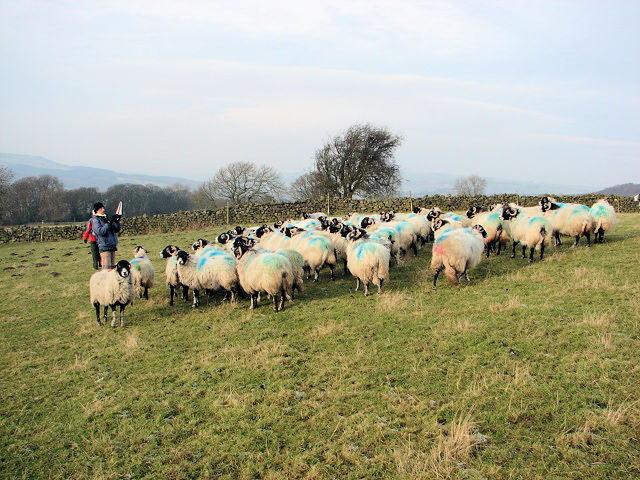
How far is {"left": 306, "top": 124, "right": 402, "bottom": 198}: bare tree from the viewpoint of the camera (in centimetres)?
4606

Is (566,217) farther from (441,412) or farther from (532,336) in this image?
(441,412)

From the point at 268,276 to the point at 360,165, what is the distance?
38478 mm

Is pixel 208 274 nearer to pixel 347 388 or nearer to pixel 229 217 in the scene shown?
pixel 347 388

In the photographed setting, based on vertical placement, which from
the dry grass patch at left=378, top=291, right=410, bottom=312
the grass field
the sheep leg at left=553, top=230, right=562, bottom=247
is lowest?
the grass field

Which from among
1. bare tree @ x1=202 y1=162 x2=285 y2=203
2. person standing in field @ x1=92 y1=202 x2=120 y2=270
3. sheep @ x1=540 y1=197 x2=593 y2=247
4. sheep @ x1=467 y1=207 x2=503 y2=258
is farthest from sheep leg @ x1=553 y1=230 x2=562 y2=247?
bare tree @ x1=202 y1=162 x2=285 y2=203

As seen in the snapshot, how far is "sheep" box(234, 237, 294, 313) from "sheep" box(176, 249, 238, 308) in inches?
13.2

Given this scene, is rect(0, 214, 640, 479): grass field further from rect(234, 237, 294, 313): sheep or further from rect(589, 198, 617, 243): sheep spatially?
rect(589, 198, 617, 243): sheep

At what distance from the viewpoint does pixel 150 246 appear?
24.4 m

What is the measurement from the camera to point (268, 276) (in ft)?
30.6

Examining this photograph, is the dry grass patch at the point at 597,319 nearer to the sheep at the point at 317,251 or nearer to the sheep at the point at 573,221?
the sheep at the point at 573,221

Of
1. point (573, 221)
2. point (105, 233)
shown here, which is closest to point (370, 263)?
point (105, 233)

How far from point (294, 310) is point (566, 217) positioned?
9.14 metres

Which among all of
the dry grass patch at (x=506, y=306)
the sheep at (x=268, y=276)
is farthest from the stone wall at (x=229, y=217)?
the dry grass patch at (x=506, y=306)

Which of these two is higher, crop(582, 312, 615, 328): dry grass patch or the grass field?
crop(582, 312, 615, 328): dry grass patch
